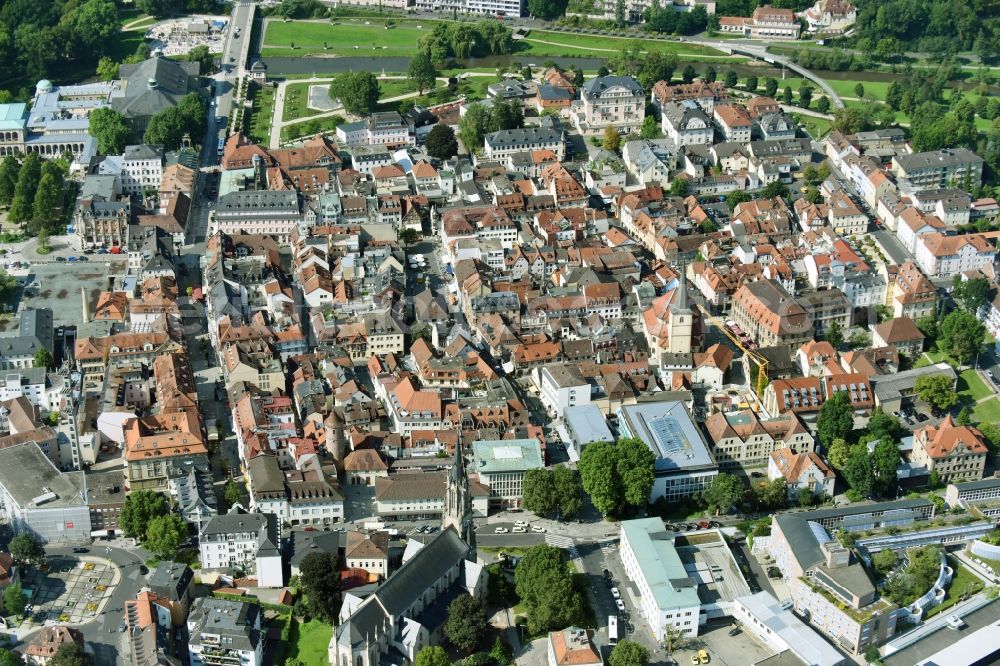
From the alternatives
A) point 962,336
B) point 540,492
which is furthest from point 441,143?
point 540,492

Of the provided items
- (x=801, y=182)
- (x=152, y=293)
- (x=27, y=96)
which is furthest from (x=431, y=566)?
(x=27, y=96)

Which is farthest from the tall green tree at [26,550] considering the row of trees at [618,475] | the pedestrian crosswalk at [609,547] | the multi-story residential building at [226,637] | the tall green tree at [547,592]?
the pedestrian crosswalk at [609,547]

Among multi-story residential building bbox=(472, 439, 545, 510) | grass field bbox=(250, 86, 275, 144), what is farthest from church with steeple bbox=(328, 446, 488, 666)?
grass field bbox=(250, 86, 275, 144)

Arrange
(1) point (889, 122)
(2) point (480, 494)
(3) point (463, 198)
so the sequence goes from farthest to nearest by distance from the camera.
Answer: (1) point (889, 122)
(3) point (463, 198)
(2) point (480, 494)

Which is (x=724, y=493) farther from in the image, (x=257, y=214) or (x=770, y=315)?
(x=257, y=214)

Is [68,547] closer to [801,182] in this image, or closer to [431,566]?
[431,566]

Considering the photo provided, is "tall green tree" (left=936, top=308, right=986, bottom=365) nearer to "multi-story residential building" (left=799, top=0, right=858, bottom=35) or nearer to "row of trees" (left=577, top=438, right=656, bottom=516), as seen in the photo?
"row of trees" (left=577, top=438, right=656, bottom=516)
